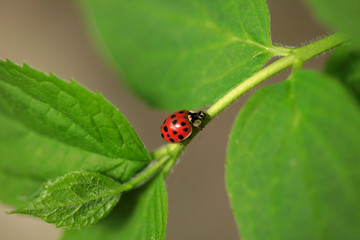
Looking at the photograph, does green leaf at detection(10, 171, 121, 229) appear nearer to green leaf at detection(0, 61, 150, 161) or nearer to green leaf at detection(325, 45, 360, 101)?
green leaf at detection(0, 61, 150, 161)

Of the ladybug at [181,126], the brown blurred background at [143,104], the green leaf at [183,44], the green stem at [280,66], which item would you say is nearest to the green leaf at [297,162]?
the green stem at [280,66]

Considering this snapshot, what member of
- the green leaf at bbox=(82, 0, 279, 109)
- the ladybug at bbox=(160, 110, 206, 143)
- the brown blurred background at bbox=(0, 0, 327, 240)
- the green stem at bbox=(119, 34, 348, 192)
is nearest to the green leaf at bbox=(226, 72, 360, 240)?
the green stem at bbox=(119, 34, 348, 192)

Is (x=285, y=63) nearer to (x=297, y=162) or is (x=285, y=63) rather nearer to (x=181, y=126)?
(x=297, y=162)

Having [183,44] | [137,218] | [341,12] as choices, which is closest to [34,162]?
[137,218]

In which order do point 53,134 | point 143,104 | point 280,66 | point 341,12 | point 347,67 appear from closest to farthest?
point 341,12, point 280,66, point 347,67, point 53,134, point 143,104

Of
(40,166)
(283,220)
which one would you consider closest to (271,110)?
(283,220)

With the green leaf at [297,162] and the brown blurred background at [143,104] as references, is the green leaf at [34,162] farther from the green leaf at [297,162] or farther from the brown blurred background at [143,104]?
the brown blurred background at [143,104]
